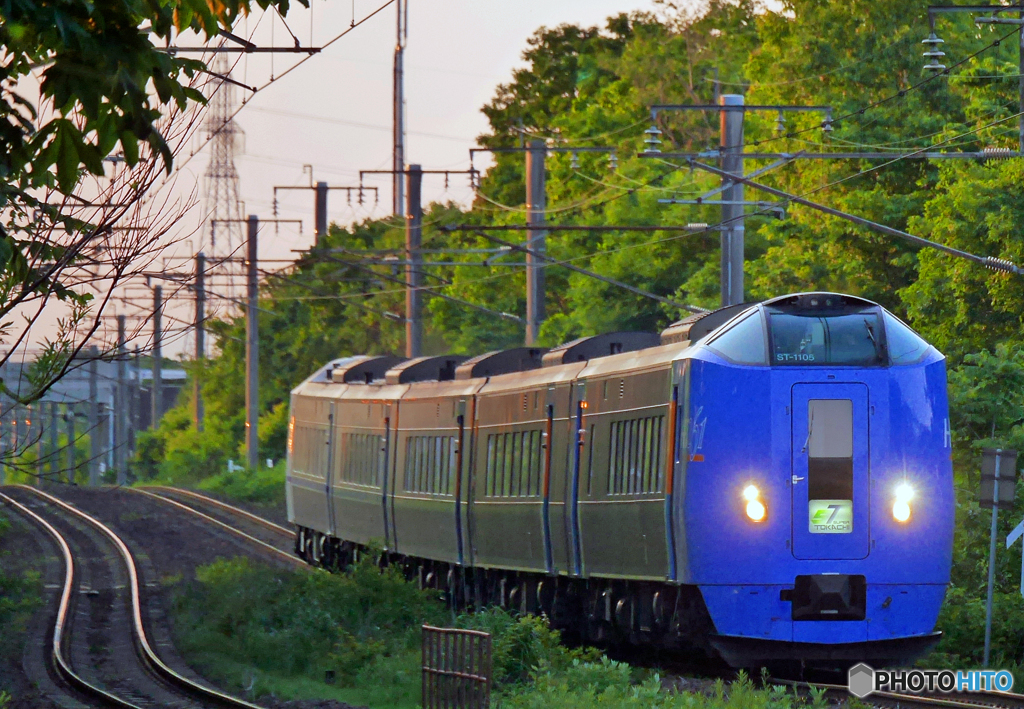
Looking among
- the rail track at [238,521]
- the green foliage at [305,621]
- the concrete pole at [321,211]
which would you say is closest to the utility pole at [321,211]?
the concrete pole at [321,211]

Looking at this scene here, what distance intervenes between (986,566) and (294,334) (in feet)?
182

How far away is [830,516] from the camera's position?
14.5 m

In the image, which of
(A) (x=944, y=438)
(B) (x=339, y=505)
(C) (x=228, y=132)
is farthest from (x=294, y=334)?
(A) (x=944, y=438)

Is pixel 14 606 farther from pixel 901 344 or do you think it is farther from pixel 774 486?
pixel 901 344

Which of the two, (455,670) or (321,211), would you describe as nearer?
(455,670)

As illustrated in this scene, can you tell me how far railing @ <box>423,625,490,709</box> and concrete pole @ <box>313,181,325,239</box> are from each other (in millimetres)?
24681

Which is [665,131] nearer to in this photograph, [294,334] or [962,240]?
[294,334]

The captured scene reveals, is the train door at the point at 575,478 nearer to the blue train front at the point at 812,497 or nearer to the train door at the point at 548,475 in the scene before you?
the train door at the point at 548,475

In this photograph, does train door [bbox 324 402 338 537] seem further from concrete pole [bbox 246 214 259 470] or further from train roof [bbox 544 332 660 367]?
concrete pole [bbox 246 214 259 470]

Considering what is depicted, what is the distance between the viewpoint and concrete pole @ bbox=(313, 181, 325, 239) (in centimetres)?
3847

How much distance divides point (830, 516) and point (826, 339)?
1491mm

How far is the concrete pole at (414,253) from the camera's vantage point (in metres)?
34.3

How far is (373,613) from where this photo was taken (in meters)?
22.3

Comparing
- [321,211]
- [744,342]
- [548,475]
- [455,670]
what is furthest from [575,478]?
[321,211]
